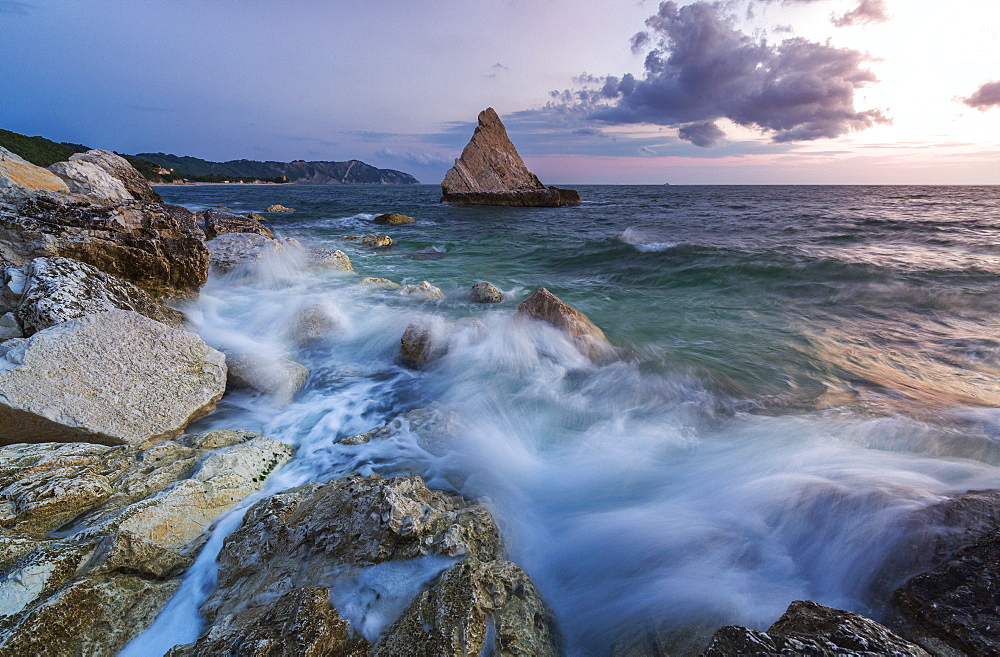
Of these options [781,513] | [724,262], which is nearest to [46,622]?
[781,513]

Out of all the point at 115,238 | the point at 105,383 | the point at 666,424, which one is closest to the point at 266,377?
the point at 105,383

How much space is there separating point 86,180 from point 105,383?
38.0 ft

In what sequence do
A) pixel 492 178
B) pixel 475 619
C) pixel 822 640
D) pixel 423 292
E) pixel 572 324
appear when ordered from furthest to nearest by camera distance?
1. pixel 492 178
2. pixel 423 292
3. pixel 572 324
4. pixel 475 619
5. pixel 822 640

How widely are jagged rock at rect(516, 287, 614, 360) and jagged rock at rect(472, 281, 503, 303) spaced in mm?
2903

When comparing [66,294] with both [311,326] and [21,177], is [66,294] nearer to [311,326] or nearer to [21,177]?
[311,326]

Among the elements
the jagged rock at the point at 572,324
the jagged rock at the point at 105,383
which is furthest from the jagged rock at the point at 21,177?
the jagged rock at the point at 572,324

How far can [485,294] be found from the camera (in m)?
9.72

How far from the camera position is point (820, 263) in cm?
1217

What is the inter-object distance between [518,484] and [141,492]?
108 inches

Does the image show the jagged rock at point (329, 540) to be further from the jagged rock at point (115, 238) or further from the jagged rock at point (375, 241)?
the jagged rock at point (375, 241)

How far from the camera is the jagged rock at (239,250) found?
9.81m

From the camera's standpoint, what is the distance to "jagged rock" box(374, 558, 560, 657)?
1768mm

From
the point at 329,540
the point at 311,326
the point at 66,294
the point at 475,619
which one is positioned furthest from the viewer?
the point at 311,326

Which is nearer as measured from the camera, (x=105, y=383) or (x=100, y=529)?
(x=100, y=529)
